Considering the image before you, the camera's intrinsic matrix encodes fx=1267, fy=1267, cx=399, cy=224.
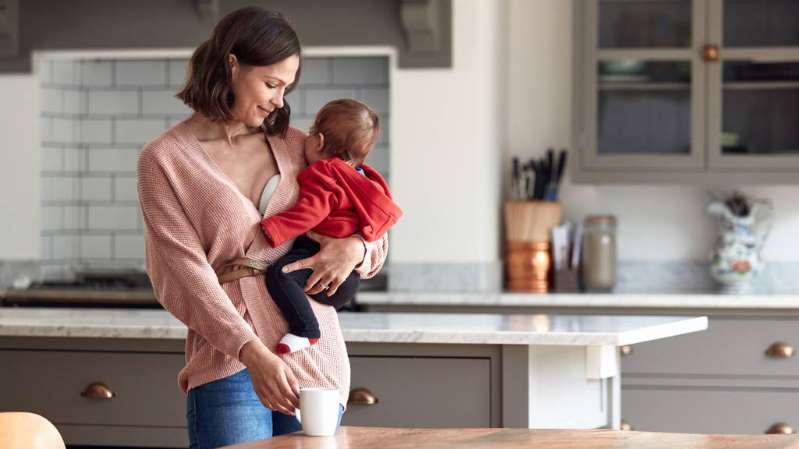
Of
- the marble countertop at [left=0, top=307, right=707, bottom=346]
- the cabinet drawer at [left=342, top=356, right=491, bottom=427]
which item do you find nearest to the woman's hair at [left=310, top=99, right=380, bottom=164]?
the marble countertop at [left=0, top=307, right=707, bottom=346]

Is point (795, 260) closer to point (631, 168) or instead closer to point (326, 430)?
point (631, 168)

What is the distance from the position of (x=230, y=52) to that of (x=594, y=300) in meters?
2.63

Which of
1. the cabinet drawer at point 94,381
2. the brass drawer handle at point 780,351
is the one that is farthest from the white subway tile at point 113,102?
the brass drawer handle at point 780,351

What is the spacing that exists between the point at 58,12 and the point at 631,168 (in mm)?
2268

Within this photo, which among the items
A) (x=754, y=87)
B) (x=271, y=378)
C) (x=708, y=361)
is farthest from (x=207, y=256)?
(x=754, y=87)

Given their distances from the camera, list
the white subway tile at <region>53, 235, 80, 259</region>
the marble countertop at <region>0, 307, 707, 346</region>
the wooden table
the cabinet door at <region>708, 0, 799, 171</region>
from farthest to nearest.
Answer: the white subway tile at <region>53, 235, 80, 259</region> < the cabinet door at <region>708, 0, 799, 171</region> < the marble countertop at <region>0, 307, 707, 346</region> < the wooden table

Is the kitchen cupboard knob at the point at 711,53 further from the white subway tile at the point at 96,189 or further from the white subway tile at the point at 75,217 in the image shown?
the white subway tile at the point at 75,217

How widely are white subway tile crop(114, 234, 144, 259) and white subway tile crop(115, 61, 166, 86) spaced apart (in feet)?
2.05

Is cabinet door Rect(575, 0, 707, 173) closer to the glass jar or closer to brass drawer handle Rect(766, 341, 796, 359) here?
the glass jar

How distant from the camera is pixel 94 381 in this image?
3.19 metres

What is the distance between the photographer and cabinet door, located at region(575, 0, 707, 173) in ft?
15.3

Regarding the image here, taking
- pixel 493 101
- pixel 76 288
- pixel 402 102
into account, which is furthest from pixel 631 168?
pixel 76 288

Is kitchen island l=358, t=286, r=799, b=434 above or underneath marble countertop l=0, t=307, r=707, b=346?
underneath

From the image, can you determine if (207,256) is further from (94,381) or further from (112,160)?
(112,160)
